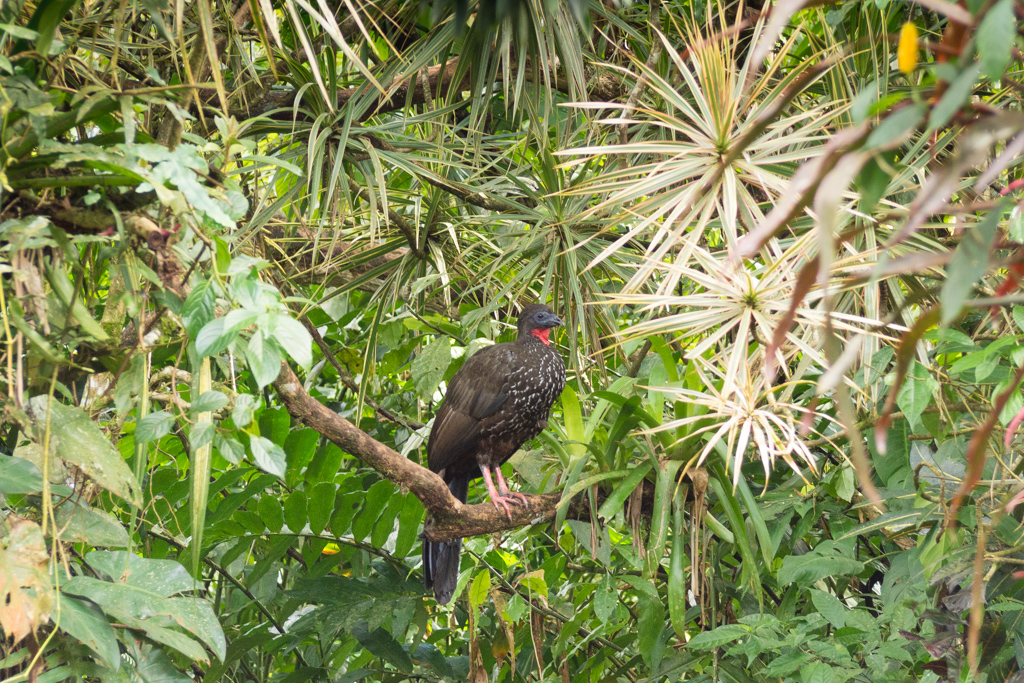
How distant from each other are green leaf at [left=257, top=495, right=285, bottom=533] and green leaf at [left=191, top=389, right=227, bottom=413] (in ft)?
5.05

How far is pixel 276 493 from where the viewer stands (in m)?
2.99

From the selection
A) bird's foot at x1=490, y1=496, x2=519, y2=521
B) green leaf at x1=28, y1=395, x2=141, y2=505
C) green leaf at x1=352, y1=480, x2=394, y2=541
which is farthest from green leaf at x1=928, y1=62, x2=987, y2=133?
green leaf at x1=352, y1=480, x2=394, y2=541

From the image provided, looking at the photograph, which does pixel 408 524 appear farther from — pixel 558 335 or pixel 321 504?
pixel 558 335

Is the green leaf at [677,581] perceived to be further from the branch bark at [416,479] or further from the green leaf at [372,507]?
the green leaf at [372,507]

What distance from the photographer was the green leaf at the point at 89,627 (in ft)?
4.54

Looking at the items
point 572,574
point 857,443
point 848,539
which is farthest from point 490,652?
point 857,443

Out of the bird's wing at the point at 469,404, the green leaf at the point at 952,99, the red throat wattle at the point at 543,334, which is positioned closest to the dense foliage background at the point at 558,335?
the green leaf at the point at 952,99

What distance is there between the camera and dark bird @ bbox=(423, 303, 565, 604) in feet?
9.45

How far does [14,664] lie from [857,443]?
1.51 metres

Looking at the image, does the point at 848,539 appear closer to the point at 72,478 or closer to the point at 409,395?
the point at 72,478

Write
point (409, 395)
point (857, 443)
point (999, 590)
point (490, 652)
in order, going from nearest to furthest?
1. point (857, 443)
2. point (999, 590)
3. point (490, 652)
4. point (409, 395)

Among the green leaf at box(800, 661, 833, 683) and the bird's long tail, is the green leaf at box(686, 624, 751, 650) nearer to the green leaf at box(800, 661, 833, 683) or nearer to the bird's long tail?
the green leaf at box(800, 661, 833, 683)

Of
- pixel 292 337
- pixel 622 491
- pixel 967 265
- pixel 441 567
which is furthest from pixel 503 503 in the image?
pixel 967 265

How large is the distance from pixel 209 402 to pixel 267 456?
4.6 inches
